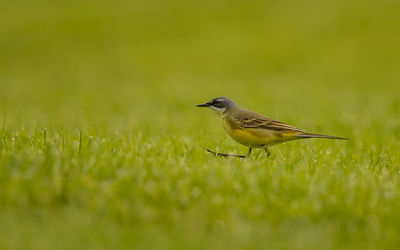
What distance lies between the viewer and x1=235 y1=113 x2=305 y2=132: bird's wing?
756cm

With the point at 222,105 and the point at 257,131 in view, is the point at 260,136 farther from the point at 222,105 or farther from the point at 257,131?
the point at 222,105

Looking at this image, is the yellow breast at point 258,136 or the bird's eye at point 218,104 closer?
the yellow breast at point 258,136

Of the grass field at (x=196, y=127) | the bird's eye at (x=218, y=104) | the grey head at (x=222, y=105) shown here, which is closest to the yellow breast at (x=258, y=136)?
the grass field at (x=196, y=127)

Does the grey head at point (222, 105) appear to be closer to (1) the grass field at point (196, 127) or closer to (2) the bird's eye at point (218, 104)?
(2) the bird's eye at point (218, 104)

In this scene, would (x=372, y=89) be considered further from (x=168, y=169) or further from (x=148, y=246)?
(x=148, y=246)

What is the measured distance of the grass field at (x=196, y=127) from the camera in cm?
493

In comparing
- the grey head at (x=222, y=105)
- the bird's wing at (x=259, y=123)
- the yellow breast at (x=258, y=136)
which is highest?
the grey head at (x=222, y=105)

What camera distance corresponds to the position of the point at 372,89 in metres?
17.3

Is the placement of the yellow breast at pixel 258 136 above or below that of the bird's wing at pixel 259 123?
below

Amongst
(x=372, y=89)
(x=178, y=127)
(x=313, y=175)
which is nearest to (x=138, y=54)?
(x=372, y=89)

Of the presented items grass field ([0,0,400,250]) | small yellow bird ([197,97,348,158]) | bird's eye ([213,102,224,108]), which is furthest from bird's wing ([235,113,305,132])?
bird's eye ([213,102,224,108])

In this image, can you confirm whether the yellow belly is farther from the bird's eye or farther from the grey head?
the bird's eye

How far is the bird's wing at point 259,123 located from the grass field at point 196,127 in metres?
0.44

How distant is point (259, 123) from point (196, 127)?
12.2ft
